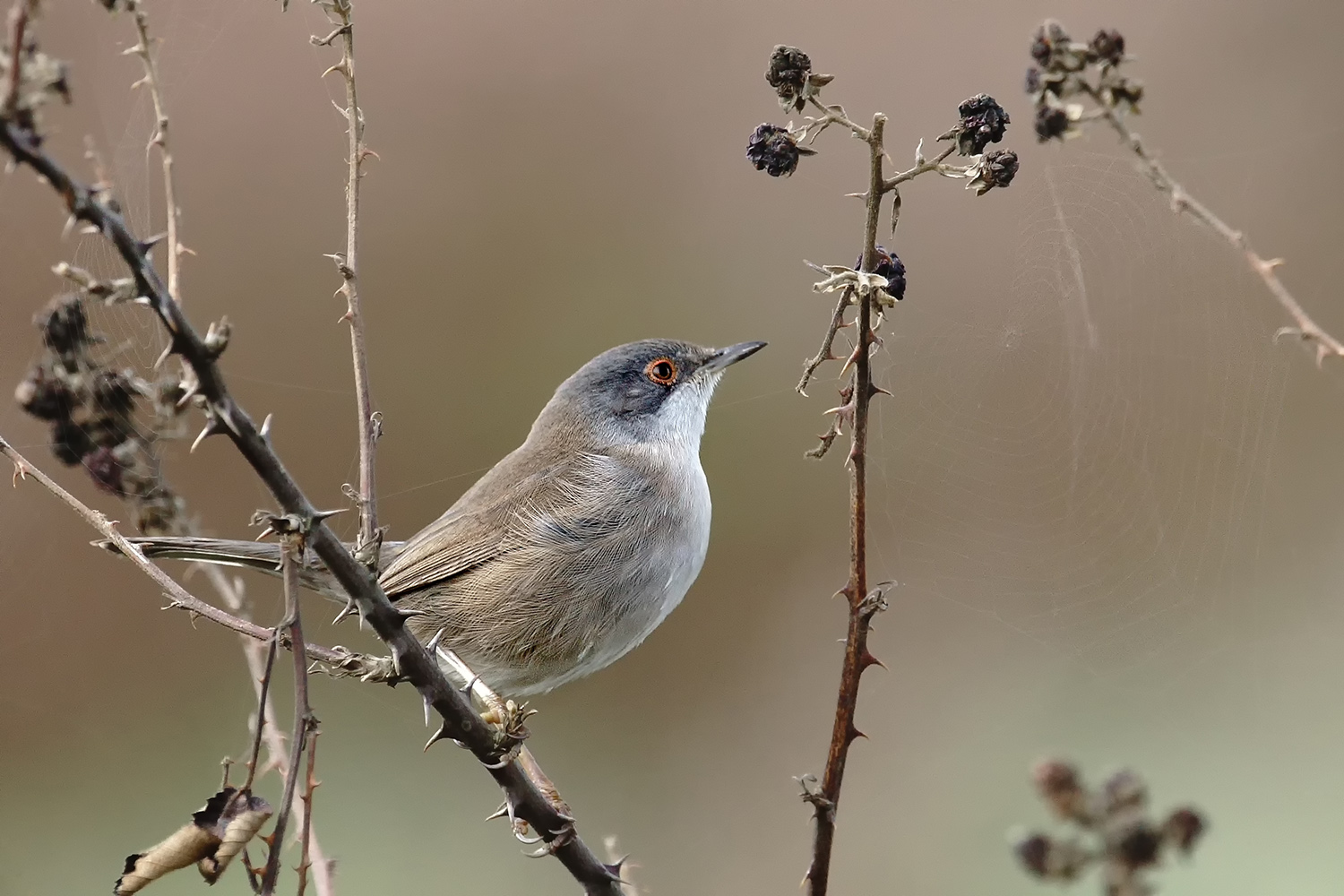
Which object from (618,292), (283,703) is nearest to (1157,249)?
(618,292)

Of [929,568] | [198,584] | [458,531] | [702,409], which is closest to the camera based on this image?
[458,531]

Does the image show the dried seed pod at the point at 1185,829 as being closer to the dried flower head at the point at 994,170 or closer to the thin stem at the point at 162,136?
the dried flower head at the point at 994,170

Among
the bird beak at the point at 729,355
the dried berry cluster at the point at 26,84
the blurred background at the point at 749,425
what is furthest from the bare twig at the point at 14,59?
the blurred background at the point at 749,425

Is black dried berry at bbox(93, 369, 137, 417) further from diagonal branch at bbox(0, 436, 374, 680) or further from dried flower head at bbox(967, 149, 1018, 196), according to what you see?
dried flower head at bbox(967, 149, 1018, 196)

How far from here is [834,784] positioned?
1819 millimetres

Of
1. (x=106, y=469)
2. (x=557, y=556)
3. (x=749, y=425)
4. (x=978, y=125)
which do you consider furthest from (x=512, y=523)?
(x=749, y=425)

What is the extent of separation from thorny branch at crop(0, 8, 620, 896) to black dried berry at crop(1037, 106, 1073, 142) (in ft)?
4.34

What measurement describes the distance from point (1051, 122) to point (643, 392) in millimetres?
2354

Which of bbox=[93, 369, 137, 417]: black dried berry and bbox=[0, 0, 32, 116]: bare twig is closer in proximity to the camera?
bbox=[0, 0, 32, 116]: bare twig

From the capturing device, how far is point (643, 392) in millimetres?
4117

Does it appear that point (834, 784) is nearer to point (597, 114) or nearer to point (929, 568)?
point (929, 568)

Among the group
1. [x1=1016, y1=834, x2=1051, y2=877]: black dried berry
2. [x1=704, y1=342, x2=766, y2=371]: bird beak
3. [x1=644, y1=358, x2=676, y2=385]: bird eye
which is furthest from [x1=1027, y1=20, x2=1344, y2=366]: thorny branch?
[x1=644, y1=358, x2=676, y2=385]: bird eye

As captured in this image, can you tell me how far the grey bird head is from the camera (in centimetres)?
406

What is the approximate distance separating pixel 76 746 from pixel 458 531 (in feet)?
10.8
